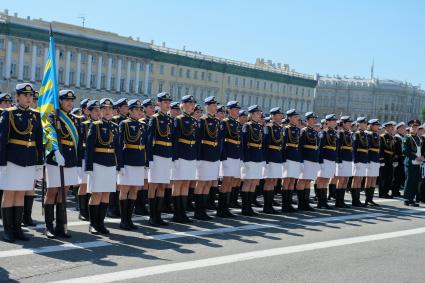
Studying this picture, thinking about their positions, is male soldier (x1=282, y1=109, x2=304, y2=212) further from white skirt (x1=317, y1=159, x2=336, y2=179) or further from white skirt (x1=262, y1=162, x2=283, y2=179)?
white skirt (x1=317, y1=159, x2=336, y2=179)

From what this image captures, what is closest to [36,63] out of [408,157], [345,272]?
[408,157]

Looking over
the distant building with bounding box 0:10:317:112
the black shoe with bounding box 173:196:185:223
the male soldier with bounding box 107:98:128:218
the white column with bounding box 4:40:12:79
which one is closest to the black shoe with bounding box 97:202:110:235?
the black shoe with bounding box 173:196:185:223

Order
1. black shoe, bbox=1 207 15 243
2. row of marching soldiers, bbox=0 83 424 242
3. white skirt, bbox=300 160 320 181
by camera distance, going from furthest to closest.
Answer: white skirt, bbox=300 160 320 181 → row of marching soldiers, bbox=0 83 424 242 → black shoe, bbox=1 207 15 243

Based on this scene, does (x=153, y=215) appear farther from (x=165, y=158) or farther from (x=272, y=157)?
(x=272, y=157)

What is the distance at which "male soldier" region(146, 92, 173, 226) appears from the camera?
10633 mm

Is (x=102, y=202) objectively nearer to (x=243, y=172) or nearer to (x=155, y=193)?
(x=155, y=193)

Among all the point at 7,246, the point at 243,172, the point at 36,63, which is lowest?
the point at 7,246

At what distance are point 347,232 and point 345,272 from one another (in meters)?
3.13

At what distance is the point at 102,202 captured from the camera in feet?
31.4

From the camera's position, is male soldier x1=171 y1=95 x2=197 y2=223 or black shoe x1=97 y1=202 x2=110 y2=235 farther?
male soldier x1=171 y1=95 x2=197 y2=223

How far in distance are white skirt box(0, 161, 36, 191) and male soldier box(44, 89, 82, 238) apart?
1.27 ft

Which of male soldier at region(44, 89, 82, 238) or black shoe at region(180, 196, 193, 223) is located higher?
male soldier at region(44, 89, 82, 238)

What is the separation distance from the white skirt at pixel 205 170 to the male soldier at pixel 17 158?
333cm

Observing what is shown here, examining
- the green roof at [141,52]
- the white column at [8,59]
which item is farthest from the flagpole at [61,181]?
the white column at [8,59]
